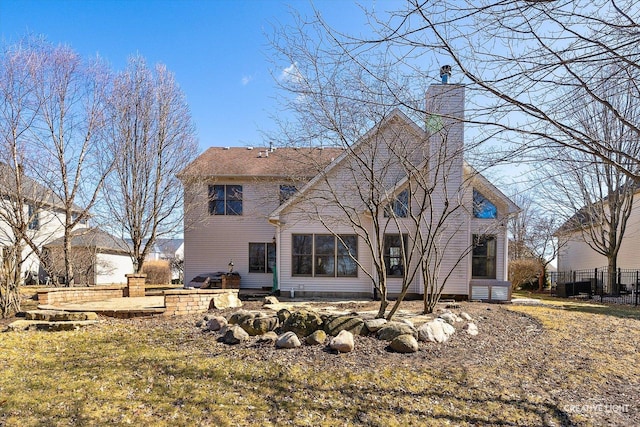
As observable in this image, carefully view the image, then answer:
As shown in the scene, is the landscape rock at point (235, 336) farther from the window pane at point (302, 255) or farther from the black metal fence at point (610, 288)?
the black metal fence at point (610, 288)

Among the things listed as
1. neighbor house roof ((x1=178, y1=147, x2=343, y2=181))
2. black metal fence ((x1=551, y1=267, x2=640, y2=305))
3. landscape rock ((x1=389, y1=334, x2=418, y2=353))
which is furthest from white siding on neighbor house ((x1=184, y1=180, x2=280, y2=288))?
black metal fence ((x1=551, y1=267, x2=640, y2=305))

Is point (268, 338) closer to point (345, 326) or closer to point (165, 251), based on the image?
point (345, 326)

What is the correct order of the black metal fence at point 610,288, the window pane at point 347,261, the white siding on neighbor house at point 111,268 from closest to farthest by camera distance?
1. the window pane at point 347,261
2. the black metal fence at point 610,288
3. the white siding on neighbor house at point 111,268

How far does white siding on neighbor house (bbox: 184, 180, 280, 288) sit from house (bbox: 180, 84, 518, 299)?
4cm

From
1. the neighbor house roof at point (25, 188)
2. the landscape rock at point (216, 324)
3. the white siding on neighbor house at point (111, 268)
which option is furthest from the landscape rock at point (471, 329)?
the white siding on neighbor house at point (111, 268)

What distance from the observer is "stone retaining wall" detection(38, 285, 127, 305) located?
912cm

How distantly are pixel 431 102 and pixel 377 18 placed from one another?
3.61m

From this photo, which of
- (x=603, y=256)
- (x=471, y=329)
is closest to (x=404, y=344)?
(x=471, y=329)

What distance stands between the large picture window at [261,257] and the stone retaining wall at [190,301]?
6.06 m

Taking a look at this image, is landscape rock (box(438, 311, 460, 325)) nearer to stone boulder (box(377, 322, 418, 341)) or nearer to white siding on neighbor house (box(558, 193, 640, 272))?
stone boulder (box(377, 322, 418, 341))

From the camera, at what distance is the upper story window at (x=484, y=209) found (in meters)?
12.3

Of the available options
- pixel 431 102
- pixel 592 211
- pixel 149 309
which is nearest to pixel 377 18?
pixel 431 102

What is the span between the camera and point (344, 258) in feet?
41.9

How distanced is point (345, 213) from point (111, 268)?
20.8 metres
